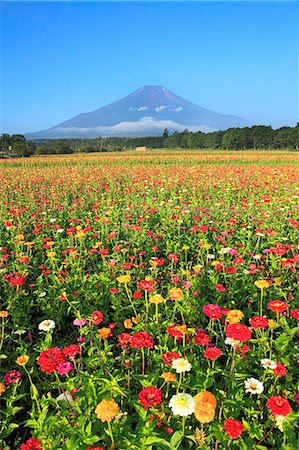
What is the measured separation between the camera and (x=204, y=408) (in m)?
1.19

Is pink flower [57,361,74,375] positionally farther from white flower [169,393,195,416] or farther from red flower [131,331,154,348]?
white flower [169,393,195,416]

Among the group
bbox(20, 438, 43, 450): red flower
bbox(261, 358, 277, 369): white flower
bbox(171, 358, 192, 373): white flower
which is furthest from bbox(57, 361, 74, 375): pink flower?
bbox(261, 358, 277, 369): white flower

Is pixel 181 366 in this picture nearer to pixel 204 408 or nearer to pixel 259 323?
pixel 204 408

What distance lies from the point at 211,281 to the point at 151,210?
266 centimetres

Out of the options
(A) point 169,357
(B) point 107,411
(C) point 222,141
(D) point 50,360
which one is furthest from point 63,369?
(C) point 222,141

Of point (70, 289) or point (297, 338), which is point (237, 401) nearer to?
point (297, 338)

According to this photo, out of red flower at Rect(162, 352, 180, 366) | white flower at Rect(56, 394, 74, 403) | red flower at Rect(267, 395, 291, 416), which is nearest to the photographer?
red flower at Rect(267, 395, 291, 416)

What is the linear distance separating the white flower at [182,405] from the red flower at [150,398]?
7 cm

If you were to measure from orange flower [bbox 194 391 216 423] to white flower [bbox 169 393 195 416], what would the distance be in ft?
0.31

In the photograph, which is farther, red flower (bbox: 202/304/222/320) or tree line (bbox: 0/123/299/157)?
tree line (bbox: 0/123/299/157)

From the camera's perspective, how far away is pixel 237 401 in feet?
5.24

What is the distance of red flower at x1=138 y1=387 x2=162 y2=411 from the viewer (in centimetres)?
133

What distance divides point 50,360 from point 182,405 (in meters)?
0.63

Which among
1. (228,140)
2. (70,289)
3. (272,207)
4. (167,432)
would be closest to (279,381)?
(167,432)
